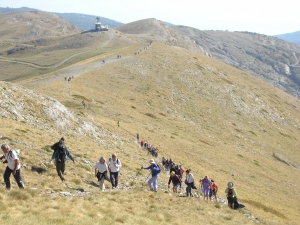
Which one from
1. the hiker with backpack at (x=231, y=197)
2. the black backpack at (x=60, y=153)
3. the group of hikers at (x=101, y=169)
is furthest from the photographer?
the hiker with backpack at (x=231, y=197)

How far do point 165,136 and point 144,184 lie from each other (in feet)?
104

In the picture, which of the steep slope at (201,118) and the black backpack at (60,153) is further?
the steep slope at (201,118)

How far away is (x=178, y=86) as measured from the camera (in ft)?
315

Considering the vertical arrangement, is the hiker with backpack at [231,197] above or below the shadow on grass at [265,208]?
above

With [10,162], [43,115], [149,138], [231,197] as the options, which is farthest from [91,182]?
[149,138]

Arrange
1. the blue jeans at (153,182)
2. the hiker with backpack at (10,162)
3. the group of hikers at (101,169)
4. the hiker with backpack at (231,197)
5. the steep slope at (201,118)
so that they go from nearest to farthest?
the hiker with backpack at (10,162)
the group of hikers at (101,169)
the blue jeans at (153,182)
the hiker with backpack at (231,197)
the steep slope at (201,118)

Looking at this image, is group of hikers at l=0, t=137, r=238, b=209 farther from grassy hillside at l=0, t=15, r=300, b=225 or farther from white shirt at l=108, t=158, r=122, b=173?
grassy hillside at l=0, t=15, r=300, b=225

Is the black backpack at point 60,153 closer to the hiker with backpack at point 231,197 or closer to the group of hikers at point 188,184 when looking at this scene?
the group of hikers at point 188,184

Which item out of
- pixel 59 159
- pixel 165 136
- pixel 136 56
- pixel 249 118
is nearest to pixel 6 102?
pixel 59 159

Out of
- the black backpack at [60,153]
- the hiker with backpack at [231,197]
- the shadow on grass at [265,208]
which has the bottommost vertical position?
the shadow on grass at [265,208]

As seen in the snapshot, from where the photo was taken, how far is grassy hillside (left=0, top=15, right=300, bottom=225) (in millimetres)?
16984

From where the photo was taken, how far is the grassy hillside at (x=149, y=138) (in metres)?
17.0

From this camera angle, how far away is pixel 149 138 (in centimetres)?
4978

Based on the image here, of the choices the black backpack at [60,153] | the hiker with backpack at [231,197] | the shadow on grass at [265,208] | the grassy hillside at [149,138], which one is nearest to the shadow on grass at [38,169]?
the grassy hillside at [149,138]
